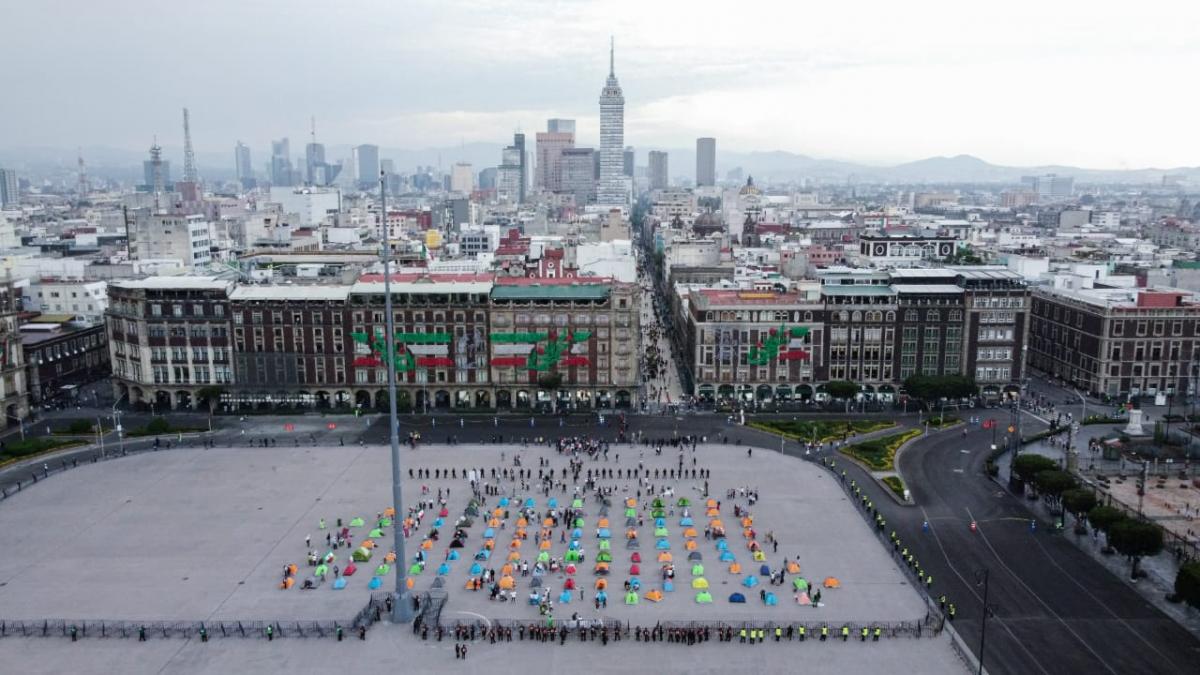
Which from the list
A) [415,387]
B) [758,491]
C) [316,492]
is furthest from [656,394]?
[316,492]

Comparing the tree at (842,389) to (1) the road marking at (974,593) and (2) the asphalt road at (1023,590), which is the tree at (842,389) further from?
(1) the road marking at (974,593)

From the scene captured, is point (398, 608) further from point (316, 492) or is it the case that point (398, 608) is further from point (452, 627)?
point (316, 492)

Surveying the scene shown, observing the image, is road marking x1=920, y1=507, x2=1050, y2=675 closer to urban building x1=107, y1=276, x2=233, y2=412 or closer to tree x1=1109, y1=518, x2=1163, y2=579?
tree x1=1109, y1=518, x2=1163, y2=579

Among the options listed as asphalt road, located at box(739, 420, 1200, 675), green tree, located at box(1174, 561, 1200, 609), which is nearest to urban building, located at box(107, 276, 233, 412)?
asphalt road, located at box(739, 420, 1200, 675)

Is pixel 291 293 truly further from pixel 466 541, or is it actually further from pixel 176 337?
pixel 466 541

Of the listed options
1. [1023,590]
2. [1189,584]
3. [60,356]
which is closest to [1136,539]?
[1189,584]
